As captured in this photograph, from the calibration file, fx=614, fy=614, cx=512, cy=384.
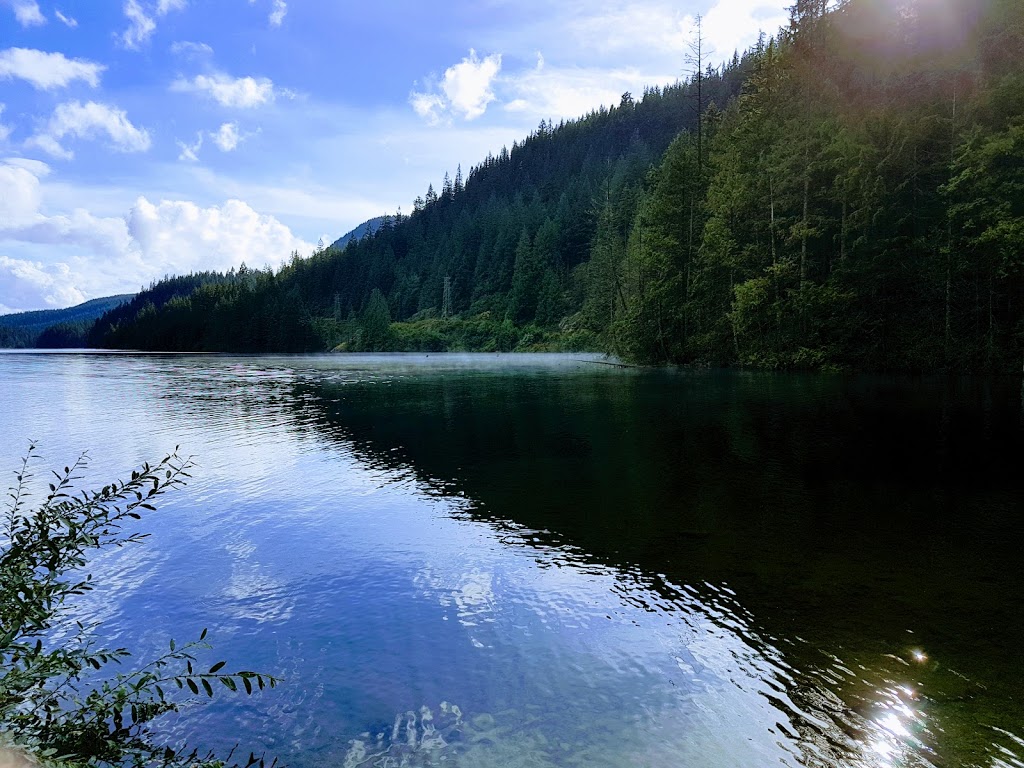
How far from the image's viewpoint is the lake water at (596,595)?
6.06m

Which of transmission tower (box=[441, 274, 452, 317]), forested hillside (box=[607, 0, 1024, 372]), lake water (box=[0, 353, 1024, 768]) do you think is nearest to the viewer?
lake water (box=[0, 353, 1024, 768])

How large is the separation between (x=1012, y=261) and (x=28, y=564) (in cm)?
5030

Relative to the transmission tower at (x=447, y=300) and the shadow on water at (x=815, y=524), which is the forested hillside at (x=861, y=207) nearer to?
the shadow on water at (x=815, y=524)

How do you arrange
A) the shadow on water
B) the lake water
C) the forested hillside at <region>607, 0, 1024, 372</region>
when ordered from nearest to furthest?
1. the lake water
2. the shadow on water
3. the forested hillside at <region>607, 0, 1024, 372</region>

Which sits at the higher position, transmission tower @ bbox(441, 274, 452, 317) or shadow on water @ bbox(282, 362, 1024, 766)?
transmission tower @ bbox(441, 274, 452, 317)

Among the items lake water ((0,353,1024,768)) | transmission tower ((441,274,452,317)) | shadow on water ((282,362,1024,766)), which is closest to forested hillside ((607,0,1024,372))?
shadow on water ((282,362,1024,766))

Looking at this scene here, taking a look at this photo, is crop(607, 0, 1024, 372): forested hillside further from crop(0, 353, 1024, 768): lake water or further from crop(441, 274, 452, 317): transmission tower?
crop(441, 274, 452, 317): transmission tower

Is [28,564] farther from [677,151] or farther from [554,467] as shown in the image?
[677,151]

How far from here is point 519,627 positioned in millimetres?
8312

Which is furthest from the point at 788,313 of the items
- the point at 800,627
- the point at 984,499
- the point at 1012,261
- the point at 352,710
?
the point at 352,710

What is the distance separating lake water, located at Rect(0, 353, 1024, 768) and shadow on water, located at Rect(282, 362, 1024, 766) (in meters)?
0.06

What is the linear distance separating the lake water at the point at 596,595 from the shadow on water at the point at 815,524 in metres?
0.06

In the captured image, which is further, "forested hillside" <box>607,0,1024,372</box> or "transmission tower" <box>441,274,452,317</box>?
"transmission tower" <box>441,274,452,317</box>

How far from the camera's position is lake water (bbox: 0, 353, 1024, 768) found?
606 centimetres
